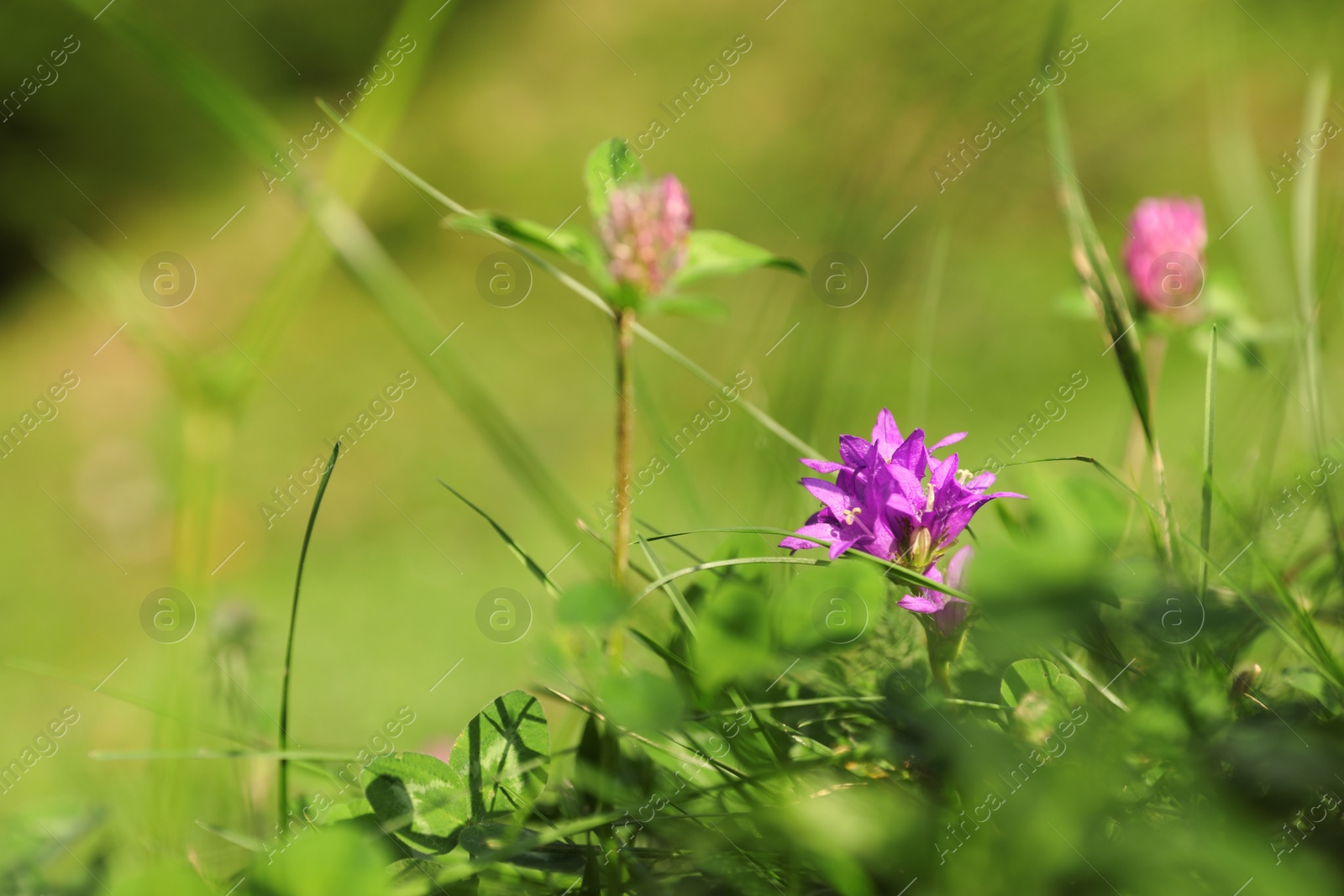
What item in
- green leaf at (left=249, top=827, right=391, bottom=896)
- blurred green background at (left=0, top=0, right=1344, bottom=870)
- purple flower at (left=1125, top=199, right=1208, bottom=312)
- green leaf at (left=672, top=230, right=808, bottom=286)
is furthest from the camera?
blurred green background at (left=0, top=0, right=1344, bottom=870)

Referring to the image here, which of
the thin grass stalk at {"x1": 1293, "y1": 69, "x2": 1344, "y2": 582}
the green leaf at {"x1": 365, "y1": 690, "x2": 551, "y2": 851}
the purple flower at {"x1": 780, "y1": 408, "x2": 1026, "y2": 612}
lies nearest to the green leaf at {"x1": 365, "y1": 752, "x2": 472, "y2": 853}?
the green leaf at {"x1": 365, "y1": 690, "x2": 551, "y2": 851}

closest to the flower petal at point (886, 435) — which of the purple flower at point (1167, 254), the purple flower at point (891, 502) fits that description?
the purple flower at point (891, 502)

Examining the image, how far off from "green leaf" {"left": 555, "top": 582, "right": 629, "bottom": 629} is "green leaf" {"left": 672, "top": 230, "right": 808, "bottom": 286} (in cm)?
12

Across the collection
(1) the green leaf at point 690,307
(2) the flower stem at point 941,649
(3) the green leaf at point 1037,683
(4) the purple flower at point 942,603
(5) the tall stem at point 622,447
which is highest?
(1) the green leaf at point 690,307

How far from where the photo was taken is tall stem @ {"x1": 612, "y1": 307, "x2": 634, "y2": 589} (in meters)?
0.24

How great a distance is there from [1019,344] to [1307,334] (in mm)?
1127

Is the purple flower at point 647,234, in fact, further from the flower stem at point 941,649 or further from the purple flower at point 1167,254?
the purple flower at point 1167,254

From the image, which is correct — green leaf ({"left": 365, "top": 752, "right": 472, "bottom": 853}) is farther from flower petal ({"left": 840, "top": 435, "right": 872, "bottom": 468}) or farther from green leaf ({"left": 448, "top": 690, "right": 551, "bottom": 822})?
flower petal ({"left": 840, "top": 435, "right": 872, "bottom": 468})

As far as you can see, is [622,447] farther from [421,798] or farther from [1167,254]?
[1167,254]

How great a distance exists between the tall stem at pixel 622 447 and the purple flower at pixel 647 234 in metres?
0.01

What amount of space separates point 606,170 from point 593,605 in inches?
6.9

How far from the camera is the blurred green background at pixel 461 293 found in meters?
1.18

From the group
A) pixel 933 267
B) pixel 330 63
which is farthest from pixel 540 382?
pixel 933 267

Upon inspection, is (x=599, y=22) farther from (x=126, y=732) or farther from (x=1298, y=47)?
(x=126, y=732)
